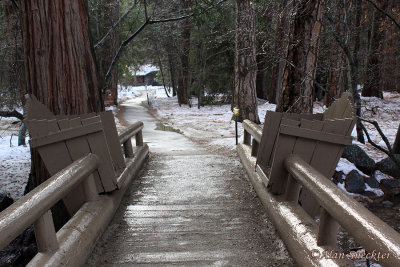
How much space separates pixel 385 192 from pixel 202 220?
7.17 m

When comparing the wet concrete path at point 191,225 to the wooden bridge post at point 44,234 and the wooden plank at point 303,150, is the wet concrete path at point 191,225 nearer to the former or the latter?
the wooden plank at point 303,150

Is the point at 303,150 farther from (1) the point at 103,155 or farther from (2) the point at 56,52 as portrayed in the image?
(2) the point at 56,52

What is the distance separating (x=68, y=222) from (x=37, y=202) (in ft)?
2.62

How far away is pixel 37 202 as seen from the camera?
89.7 inches

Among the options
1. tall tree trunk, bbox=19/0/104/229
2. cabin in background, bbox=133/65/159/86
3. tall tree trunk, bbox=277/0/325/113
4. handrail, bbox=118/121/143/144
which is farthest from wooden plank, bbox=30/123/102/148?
cabin in background, bbox=133/65/159/86

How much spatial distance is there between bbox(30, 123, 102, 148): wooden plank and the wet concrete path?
1104 mm

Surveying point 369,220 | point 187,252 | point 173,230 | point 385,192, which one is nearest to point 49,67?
point 173,230

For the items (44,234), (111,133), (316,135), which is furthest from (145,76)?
(44,234)

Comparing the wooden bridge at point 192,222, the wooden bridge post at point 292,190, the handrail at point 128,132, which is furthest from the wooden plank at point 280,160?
the handrail at point 128,132

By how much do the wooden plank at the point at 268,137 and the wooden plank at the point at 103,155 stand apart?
1.88 meters

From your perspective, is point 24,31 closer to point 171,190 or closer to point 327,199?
point 171,190

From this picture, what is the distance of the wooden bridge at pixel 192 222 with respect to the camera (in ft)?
7.36

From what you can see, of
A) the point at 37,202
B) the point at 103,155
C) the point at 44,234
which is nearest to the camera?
the point at 37,202

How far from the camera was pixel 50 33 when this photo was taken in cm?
420
